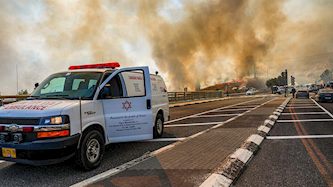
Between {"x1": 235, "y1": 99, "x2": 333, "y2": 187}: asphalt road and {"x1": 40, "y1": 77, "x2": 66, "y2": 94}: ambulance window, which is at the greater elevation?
{"x1": 40, "y1": 77, "x2": 66, "y2": 94}: ambulance window

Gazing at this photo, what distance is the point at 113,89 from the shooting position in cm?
602

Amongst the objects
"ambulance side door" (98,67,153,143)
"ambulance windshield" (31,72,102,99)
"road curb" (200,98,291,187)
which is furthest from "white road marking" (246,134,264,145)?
"ambulance windshield" (31,72,102,99)

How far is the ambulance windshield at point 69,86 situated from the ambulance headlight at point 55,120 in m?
0.81

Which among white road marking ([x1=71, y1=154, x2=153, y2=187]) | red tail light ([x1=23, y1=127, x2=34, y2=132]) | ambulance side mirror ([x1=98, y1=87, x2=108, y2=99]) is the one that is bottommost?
white road marking ([x1=71, y1=154, x2=153, y2=187])

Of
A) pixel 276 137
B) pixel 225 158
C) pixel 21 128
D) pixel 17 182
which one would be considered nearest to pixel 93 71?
pixel 21 128

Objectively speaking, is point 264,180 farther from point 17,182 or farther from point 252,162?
point 17,182

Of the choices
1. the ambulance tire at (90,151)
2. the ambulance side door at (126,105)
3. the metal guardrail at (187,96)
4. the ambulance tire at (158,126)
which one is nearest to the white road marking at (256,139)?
the ambulance tire at (158,126)

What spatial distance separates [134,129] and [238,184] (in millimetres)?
2645

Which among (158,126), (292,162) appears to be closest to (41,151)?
(158,126)

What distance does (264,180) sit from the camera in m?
4.48

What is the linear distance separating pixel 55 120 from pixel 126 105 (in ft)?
5.75

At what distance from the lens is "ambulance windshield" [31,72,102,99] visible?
5559mm

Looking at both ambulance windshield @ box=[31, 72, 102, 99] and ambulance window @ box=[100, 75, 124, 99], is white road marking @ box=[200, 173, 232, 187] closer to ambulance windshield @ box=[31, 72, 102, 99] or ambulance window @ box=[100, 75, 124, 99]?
ambulance window @ box=[100, 75, 124, 99]

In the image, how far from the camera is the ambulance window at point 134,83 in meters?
6.38
